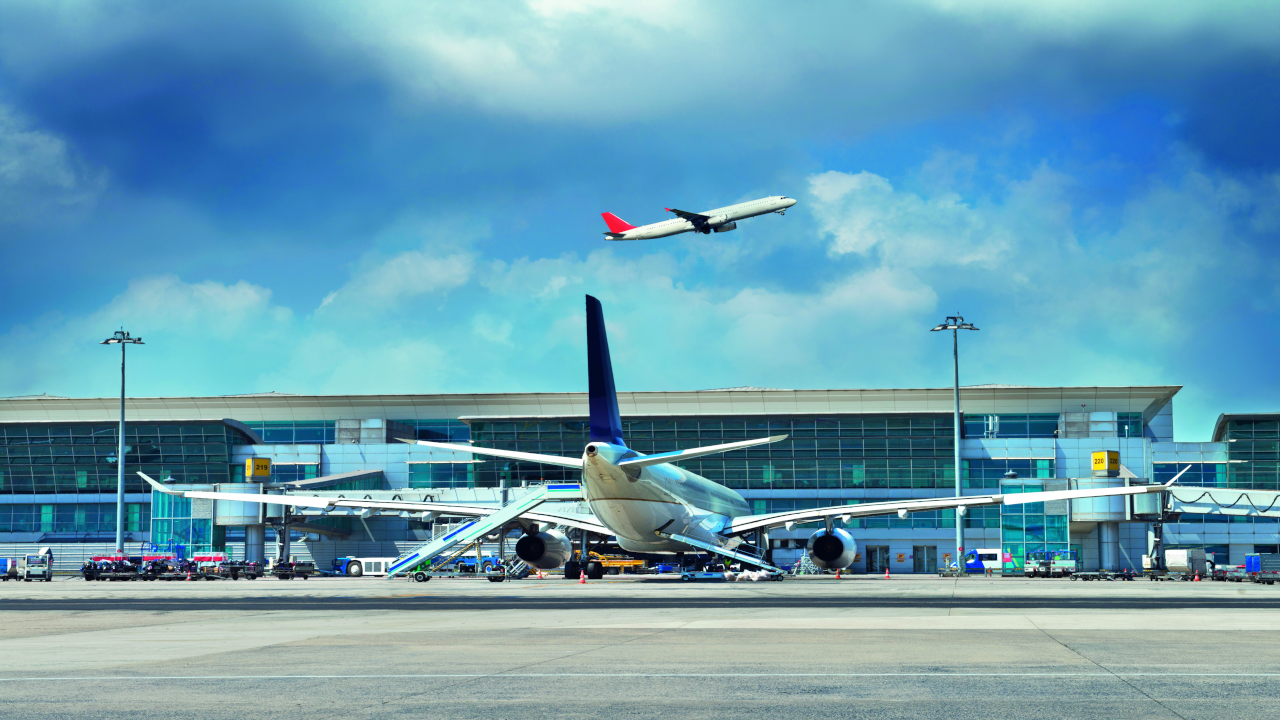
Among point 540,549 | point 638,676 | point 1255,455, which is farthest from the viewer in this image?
point 1255,455

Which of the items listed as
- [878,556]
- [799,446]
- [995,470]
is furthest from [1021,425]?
[799,446]

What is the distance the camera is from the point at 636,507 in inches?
1946

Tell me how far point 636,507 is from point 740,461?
47003 millimetres

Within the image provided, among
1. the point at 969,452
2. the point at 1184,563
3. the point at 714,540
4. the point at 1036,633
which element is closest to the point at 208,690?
the point at 1036,633

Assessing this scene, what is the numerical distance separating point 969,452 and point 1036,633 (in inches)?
3028

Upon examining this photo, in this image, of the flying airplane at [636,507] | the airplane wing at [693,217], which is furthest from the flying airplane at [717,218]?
the flying airplane at [636,507]

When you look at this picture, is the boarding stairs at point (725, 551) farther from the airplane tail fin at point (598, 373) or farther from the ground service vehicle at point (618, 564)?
the ground service vehicle at point (618, 564)

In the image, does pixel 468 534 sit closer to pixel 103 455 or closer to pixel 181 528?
pixel 181 528

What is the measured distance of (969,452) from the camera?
94.4m

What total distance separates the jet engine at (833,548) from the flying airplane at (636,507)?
0.05m

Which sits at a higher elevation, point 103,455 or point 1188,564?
point 103,455

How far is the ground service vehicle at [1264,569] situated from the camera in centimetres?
5614

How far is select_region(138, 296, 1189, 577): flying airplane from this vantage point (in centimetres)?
4684

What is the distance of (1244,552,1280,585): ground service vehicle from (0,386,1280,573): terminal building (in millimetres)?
18015
